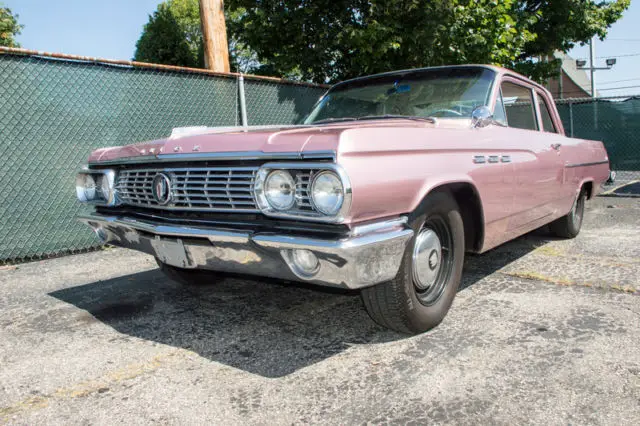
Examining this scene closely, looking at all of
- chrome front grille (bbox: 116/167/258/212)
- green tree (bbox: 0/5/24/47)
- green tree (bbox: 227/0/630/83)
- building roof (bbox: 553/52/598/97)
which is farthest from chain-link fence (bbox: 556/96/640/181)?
building roof (bbox: 553/52/598/97)

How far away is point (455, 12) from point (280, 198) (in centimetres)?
746

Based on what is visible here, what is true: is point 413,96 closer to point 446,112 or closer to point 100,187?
point 446,112

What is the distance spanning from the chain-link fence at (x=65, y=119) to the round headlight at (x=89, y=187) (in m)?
1.65

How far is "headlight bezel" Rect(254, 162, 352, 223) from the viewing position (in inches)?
83.7

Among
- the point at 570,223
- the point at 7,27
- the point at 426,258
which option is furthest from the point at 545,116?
the point at 7,27

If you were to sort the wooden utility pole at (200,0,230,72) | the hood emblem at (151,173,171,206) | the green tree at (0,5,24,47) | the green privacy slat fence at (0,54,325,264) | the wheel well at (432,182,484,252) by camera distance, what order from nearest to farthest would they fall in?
the hood emblem at (151,173,171,206), the wheel well at (432,182,484,252), the green privacy slat fence at (0,54,325,264), the wooden utility pole at (200,0,230,72), the green tree at (0,5,24,47)

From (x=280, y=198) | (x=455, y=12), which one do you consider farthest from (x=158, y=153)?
(x=455, y=12)

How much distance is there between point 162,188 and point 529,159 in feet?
8.24

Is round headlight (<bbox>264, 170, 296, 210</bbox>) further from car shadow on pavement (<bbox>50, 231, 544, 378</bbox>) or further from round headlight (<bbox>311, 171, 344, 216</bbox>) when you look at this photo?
car shadow on pavement (<bbox>50, 231, 544, 378</bbox>)

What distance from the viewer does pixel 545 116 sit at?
471 centimetres

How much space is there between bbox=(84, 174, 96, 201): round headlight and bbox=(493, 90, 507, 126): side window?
271cm

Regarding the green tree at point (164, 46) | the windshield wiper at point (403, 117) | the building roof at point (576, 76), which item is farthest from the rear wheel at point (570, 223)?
the building roof at point (576, 76)

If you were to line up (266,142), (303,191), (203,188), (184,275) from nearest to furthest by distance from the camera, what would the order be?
(303,191)
(266,142)
(203,188)
(184,275)

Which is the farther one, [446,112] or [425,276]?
[446,112]
